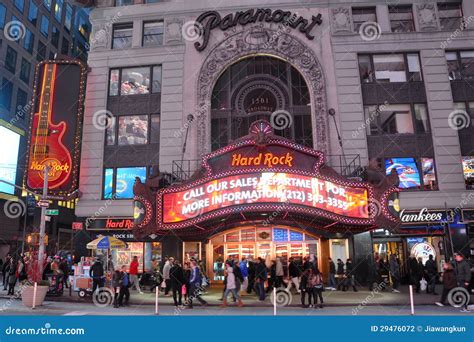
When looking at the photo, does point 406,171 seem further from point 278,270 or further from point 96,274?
point 96,274

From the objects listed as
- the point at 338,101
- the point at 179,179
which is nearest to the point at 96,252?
the point at 179,179

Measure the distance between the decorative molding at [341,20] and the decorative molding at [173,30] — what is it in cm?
1081

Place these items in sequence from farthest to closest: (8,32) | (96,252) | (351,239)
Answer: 1. (8,32)
2. (96,252)
3. (351,239)

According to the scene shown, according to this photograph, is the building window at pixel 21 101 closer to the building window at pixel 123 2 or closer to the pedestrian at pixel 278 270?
the building window at pixel 123 2

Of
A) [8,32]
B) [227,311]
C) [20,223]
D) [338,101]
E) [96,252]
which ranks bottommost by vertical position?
[227,311]

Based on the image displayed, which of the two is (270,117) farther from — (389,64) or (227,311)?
(227,311)

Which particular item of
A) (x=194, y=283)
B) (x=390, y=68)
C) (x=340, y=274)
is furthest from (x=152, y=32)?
(x=340, y=274)

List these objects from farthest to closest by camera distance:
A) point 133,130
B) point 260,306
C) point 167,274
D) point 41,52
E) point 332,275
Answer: point 41,52, point 133,130, point 332,275, point 167,274, point 260,306

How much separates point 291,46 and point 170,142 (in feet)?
35.2

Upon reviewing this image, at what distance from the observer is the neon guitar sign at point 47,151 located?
25906mm

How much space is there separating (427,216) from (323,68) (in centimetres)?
1174

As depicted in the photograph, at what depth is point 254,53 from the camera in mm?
27859

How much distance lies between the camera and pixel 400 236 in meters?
24.9

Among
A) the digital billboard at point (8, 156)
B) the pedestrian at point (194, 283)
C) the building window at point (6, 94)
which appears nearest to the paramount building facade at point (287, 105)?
the pedestrian at point (194, 283)
